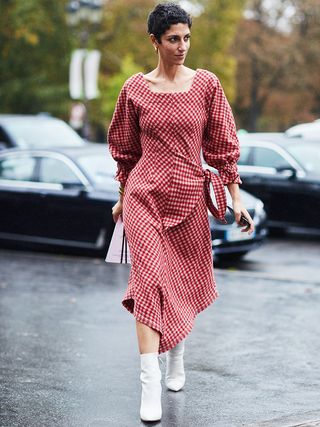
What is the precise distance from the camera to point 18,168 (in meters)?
14.2

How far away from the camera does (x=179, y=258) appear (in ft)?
18.8

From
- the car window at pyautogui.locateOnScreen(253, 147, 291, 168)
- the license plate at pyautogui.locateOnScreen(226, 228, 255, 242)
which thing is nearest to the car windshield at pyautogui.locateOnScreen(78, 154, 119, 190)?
the license plate at pyautogui.locateOnScreen(226, 228, 255, 242)

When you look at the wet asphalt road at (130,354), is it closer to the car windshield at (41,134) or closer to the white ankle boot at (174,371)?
the white ankle boot at (174,371)

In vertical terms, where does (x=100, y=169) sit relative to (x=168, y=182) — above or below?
below

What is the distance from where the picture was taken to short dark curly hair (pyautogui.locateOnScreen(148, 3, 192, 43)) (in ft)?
18.0

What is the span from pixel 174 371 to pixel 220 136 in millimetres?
1298

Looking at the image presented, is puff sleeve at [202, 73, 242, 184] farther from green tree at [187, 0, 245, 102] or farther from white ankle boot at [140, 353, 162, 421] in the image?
green tree at [187, 0, 245, 102]

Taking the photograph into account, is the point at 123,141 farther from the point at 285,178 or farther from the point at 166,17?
the point at 285,178

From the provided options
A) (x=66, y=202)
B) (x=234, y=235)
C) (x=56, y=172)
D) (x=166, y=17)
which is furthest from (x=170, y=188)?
(x=56, y=172)

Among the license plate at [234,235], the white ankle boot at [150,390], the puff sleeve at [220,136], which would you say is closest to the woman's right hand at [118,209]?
the puff sleeve at [220,136]

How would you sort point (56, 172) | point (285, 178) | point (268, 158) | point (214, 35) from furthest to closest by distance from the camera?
point (214, 35), point (268, 158), point (285, 178), point (56, 172)

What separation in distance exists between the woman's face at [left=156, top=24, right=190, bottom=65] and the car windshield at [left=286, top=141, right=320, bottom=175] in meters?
10.4

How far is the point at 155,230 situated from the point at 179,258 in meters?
0.26

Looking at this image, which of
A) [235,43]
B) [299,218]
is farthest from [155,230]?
[235,43]
